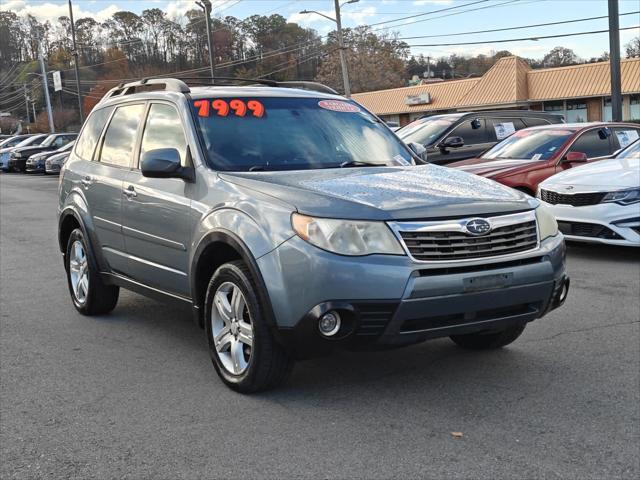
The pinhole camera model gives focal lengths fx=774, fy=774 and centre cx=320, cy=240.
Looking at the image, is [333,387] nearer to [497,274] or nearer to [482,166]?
[497,274]

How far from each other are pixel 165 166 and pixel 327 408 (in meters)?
1.78

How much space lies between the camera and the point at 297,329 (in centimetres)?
399

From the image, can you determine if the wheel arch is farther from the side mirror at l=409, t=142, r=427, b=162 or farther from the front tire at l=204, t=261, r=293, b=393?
the side mirror at l=409, t=142, r=427, b=162

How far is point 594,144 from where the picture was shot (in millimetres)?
11602

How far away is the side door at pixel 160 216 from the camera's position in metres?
4.94

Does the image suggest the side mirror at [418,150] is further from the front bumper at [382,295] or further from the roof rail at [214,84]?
the front bumper at [382,295]

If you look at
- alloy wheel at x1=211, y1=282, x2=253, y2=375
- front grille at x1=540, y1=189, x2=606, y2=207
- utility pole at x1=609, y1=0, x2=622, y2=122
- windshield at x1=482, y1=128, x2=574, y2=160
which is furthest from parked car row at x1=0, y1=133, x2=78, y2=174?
alloy wheel at x1=211, y1=282, x2=253, y2=375

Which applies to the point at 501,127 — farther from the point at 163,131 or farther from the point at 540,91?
the point at 540,91

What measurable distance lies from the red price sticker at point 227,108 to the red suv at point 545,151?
19.6 feet

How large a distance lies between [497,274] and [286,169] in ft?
5.13

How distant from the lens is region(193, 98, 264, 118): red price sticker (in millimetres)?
5234

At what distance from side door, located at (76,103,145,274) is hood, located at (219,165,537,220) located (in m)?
1.39

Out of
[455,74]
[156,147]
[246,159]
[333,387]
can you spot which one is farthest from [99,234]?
[455,74]

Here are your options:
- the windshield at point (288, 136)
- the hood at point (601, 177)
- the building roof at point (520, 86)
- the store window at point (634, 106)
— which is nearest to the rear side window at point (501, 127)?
the hood at point (601, 177)
